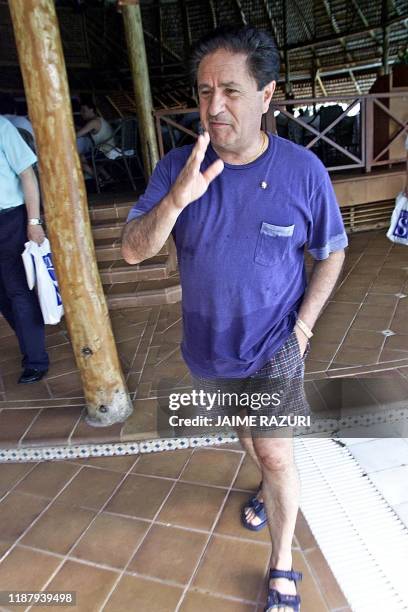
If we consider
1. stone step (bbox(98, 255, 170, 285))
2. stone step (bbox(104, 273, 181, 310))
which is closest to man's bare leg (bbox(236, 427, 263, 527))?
stone step (bbox(104, 273, 181, 310))

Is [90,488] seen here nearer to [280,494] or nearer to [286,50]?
[280,494]

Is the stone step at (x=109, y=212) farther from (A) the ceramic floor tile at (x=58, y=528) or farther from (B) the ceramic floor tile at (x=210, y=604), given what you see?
(B) the ceramic floor tile at (x=210, y=604)

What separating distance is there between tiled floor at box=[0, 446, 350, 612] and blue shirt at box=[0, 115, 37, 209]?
4.76 ft

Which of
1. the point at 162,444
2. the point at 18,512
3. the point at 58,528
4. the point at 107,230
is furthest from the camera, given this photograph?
the point at 107,230

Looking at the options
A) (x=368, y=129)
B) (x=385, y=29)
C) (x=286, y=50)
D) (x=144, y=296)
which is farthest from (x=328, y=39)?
(x=144, y=296)

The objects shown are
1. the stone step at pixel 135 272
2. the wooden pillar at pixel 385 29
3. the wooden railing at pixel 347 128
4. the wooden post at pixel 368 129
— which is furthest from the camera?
the wooden pillar at pixel 385 29

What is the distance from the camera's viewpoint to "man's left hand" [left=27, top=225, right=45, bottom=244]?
2.75 meters

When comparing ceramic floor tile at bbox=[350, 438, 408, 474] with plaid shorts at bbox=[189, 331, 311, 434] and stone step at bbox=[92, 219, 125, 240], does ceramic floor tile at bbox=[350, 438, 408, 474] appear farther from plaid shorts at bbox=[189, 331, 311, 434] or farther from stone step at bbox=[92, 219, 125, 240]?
stone step at bbox=[92, 219, 125, 240]

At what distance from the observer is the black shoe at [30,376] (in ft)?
10.2

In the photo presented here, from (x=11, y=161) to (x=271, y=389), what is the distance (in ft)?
6.52

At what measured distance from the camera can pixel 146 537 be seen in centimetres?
192

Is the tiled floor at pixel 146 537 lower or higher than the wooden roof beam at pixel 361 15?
lower

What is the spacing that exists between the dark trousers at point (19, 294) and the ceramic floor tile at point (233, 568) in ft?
5.84

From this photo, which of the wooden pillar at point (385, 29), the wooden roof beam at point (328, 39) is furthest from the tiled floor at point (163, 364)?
the wooden roof beam at point (328, 39)
